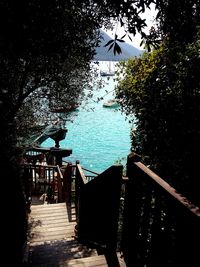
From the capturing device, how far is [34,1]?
7.93 ft

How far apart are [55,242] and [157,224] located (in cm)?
357

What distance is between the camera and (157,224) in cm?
213

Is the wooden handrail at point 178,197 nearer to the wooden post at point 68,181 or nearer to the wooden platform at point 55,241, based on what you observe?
the wooden platform at point 55,241

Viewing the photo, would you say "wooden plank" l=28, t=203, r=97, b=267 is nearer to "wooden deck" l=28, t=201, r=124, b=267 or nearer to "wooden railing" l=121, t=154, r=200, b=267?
"wooden deck" l=28, t=201, r=124, b=267

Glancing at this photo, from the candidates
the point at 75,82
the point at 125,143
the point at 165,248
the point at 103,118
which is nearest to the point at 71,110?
the point at 75,82

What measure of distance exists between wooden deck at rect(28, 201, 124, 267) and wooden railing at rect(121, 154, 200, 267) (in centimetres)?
89

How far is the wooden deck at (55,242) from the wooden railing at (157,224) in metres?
0.89

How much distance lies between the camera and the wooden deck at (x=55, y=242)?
371 cm

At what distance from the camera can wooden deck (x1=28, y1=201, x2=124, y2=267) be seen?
3.71m

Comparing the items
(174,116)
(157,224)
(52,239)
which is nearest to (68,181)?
(52,239)

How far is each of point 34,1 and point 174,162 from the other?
2.93 meters

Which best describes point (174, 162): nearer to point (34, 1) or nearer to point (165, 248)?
point (165, 248)

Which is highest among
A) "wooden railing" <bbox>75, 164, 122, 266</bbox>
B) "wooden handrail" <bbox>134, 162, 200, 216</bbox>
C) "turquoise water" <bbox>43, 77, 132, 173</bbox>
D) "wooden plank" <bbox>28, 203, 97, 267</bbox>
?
"wooden handrail" <bbox>134, 162, 200, 216</bbox>

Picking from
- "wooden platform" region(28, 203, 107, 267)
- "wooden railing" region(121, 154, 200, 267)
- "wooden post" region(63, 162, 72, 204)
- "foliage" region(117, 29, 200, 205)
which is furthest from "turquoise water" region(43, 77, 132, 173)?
"wooden railing" region(121, 154, 200, 267)
